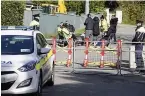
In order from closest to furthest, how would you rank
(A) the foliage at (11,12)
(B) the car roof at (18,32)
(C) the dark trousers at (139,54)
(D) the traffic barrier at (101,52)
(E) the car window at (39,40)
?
(B) the car roof at (18,32) < (E) the car window at (39,40) < (C) the dark trousers at (139,54) < (D) the traffic barrier at (101,52) < (A) the foliage at (11,12)

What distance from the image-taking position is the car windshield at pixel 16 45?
31.4 ft

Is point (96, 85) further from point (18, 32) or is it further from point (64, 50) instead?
point (64, 50)

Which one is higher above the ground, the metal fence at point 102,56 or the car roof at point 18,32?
the car roof at point 18,32

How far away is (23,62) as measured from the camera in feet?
29.5

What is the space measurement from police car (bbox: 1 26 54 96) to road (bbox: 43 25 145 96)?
0.82 m

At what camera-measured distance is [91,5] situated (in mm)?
56781

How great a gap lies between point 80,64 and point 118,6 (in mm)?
54166

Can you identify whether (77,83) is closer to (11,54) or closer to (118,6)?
(11,54)

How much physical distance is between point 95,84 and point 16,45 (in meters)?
3.17

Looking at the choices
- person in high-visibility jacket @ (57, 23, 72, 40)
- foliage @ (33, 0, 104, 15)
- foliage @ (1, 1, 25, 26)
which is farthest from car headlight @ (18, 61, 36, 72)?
foliage @ (33, 0, 104, 15)

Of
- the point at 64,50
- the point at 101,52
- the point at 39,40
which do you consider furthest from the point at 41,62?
the point at 64,50

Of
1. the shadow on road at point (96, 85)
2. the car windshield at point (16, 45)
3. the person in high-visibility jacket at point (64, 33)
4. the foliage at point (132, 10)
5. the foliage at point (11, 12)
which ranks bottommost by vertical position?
the shadow on road at point (96, 85)

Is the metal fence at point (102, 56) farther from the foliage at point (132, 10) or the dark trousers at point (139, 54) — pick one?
the foliage at point (132, 10)

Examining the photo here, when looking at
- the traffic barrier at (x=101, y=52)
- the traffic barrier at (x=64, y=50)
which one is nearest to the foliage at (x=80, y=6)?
the traffic barrier at (x=64, y=50)
